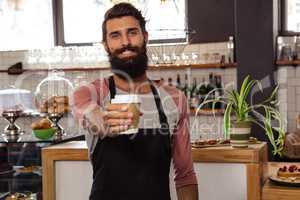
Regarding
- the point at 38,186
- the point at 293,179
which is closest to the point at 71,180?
the point at 38,186

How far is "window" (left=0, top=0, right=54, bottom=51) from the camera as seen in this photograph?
6.77 m

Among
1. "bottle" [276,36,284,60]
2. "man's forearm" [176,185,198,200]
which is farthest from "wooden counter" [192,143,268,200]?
"bottle" [276,36,284,60]

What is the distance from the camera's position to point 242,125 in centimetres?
231

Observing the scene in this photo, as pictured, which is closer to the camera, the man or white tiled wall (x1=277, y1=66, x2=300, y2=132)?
the man

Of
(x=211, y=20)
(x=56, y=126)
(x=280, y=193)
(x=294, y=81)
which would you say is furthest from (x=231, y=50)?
(x=280, y=193)

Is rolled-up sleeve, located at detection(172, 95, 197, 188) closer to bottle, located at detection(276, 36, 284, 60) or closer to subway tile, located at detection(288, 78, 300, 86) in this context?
bottle, located at detection(276, 36, 284, 60)

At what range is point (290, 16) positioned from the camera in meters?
5.74

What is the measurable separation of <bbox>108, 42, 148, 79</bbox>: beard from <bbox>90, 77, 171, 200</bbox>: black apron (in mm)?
221

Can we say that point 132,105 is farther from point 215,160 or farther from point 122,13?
point 215,160

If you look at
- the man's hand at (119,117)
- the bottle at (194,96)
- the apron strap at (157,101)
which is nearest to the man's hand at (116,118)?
the man's hand at (119,117)

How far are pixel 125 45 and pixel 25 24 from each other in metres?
5.61

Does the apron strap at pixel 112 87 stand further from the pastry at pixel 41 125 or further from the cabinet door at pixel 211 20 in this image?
the cabinet door at pixel 211 20

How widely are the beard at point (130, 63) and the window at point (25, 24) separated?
523 centimetres

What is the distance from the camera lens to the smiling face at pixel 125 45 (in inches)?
64.8
